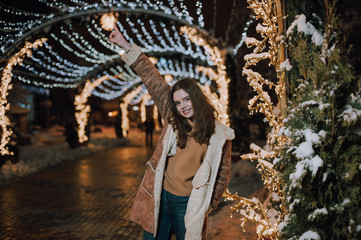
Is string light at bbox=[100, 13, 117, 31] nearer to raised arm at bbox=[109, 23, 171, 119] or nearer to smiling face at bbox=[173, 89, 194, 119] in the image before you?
raised arm at bbox=[109, 23, 171, 119]

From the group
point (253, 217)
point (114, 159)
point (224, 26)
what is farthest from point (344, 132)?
point (114, 159)

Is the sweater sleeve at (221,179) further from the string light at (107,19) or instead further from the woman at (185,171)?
the string light at (107,19)

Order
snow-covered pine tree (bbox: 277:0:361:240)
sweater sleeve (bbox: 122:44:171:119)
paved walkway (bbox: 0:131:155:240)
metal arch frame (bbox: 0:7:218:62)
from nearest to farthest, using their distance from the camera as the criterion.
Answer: snow-covered pine tree (bbox: 277:0:361:240)
sweater sleeve (bbox: 122:44:171:119)
paved walkway (bbox: 0:131:155:240)
metal arch frame (bbox: 0:7:218:62)

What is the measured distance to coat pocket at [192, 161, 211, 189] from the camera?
2691 millimetres

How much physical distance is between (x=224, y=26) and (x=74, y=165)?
24.0 ft

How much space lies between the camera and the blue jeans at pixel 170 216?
281 centimetres

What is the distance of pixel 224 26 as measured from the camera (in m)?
8.39

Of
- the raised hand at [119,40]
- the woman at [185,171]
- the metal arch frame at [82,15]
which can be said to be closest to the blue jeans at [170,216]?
the woman at [185,171]

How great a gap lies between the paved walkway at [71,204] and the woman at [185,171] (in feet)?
8.99

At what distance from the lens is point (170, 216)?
2.91m

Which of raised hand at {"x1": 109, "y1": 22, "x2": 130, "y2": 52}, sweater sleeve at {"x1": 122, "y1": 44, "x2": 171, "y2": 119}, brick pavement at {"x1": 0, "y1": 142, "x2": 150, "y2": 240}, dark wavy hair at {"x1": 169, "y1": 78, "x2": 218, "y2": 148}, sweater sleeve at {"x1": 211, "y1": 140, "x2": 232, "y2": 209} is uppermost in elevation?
raised hand at {"x1": 109, "y1": 22, "x2": 130, "y2": 52}

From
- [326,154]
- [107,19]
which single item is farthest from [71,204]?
[326,154]

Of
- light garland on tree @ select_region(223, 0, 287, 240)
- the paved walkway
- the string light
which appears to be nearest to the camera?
light garland on tree @ select_region(223, 0, 287, 240)

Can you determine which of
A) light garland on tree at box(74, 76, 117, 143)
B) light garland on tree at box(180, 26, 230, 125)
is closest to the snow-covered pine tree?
light garland on tree at box(180, 26, 230, 125)
